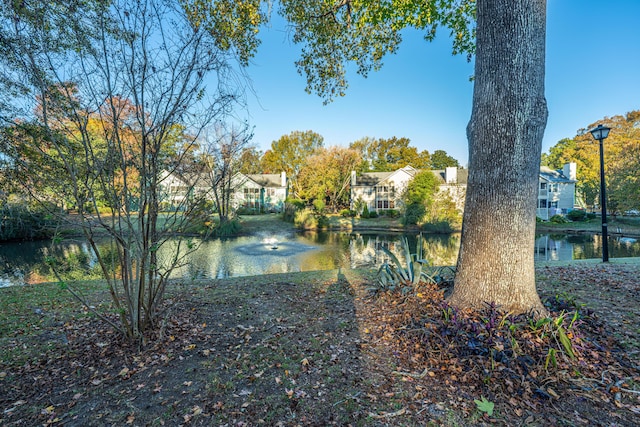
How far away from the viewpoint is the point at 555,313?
9.37 feet

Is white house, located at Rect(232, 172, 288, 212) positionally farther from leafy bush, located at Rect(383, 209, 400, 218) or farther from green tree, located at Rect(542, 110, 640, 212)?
green tree, located at Rect(542, 110, 640, 212)

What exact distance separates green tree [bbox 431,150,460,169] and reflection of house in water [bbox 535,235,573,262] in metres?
30.8

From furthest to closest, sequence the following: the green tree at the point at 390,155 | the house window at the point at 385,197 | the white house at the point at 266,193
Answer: the green tree at the point at 390,155 < the white house at the point at 266,193 < the house window at the point at 385,197

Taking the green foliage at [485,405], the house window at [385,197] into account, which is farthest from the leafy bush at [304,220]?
the green foliage at [485,405]

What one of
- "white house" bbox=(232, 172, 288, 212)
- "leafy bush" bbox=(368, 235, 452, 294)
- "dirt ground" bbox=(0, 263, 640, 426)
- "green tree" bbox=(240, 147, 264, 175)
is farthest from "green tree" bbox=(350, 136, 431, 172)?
"dirt ground" bbox=(0, 263, 640, 426)

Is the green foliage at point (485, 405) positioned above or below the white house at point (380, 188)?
below

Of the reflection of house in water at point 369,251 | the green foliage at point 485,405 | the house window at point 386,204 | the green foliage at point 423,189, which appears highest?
the green foliage at point 423,189

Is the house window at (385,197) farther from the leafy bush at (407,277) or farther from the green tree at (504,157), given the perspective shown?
the green tree at (504,157)

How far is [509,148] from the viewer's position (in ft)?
9.17


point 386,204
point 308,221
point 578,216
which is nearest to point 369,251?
point 308,221

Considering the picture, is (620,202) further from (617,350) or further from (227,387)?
(227,387)

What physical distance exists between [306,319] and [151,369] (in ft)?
5.49

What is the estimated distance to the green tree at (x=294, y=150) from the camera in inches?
1539

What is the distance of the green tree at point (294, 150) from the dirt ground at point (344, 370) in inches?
1381
